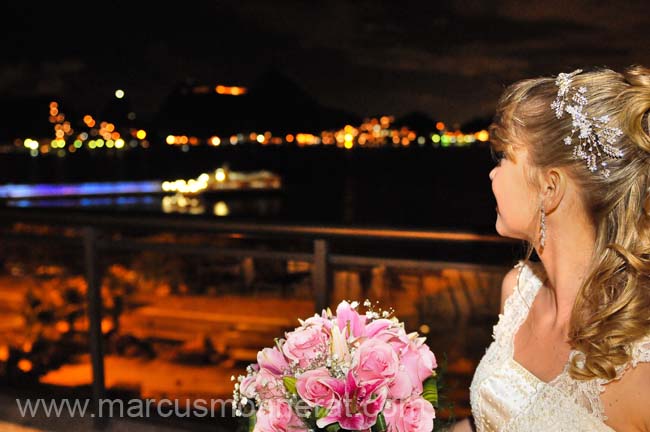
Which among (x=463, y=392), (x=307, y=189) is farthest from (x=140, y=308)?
(x=307, y=189)

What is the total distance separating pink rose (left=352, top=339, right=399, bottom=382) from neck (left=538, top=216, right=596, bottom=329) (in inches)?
24.8

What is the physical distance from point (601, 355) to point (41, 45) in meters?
80.4

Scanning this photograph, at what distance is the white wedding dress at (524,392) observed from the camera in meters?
1.48

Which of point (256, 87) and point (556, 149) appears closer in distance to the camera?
point (556, 149)

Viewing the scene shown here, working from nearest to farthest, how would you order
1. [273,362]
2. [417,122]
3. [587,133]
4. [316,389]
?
[316,389], [273,362], [587,133], [417,122]

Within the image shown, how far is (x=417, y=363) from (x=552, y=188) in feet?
1.88

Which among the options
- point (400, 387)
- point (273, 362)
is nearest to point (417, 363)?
point (400, 387)

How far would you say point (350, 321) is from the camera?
1.37 m

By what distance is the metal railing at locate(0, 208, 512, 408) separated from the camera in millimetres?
2990

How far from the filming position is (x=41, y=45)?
72.9m

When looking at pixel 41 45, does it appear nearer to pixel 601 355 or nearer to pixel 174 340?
pixel 174 340

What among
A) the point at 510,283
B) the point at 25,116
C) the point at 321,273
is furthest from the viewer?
the point at 25,116

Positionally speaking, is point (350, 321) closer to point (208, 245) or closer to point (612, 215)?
point (612, 215)

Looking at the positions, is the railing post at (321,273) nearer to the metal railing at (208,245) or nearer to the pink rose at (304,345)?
the metal railing at (208,245)
